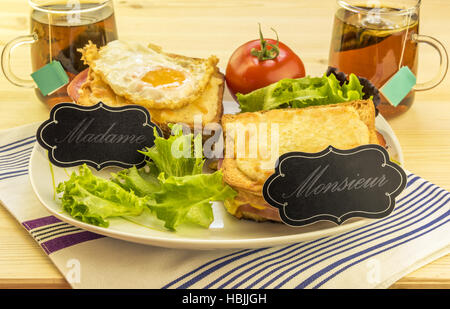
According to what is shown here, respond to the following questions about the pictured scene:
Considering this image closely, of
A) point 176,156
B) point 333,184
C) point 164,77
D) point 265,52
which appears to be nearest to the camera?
point 333,184

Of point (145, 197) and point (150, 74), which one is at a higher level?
point (150, 74)

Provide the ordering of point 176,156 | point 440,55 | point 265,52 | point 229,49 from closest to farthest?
point 176,156, point 440,55, point 265,52, point 229,49

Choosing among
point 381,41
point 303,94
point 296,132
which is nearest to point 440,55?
point 381,41

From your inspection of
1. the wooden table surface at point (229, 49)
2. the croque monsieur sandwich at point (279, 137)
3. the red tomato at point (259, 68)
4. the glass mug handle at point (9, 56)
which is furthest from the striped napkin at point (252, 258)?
the red tomato at point (259, 68)

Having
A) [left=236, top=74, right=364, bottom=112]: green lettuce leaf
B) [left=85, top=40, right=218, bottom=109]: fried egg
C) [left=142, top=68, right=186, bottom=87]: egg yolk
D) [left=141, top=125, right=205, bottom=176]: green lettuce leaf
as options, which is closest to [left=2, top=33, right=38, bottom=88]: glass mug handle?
[left=85, top=40, right=218, bottom=109]: fried egg

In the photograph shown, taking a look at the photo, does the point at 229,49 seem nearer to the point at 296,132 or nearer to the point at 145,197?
the point at 296,132

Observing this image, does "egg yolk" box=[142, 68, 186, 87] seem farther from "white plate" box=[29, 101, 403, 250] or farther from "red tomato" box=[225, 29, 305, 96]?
"white plate" box=[29, 101, 403, 250]

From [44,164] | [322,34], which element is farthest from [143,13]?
[44,164]

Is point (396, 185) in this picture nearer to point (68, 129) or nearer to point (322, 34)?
point (68, 129)
